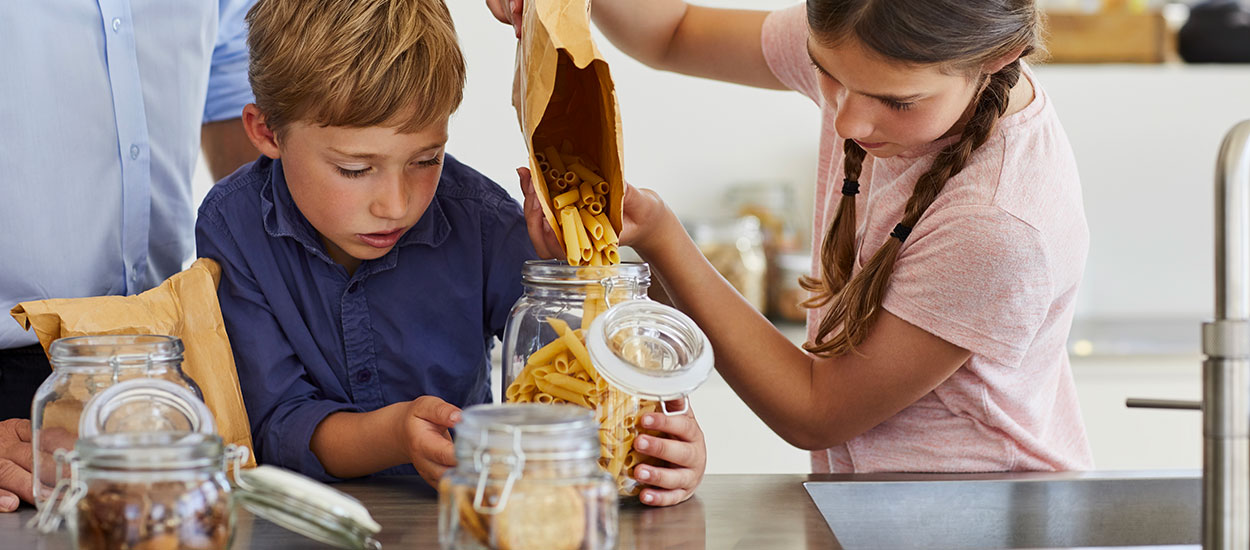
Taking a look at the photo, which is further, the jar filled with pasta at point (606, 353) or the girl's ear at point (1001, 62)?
the girl's ear at point (1001, 62)

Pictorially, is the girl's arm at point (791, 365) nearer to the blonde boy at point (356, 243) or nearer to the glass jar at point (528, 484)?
the blonde boy at point (356, 243)

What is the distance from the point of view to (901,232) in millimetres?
1027

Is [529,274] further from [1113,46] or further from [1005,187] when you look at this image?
[1113,46]

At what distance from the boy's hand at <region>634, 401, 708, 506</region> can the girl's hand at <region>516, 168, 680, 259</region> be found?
18 cm

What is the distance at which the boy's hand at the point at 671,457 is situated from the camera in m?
0.81

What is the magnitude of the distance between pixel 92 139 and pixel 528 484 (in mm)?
746

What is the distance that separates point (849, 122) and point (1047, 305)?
246 millimetres

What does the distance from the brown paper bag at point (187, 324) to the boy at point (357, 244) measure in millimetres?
49

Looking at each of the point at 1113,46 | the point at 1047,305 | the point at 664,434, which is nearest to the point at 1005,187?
the point at 1047,305

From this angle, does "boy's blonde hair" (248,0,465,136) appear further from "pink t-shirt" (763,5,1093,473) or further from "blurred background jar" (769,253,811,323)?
"blurred background jar" (769,253,811,323)

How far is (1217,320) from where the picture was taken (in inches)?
26.0

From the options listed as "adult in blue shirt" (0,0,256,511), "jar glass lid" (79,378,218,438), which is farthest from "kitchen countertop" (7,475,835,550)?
"adult in blue shirt" (0,0,256,511)

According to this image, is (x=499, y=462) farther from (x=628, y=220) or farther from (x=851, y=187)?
(x=851, y=187)

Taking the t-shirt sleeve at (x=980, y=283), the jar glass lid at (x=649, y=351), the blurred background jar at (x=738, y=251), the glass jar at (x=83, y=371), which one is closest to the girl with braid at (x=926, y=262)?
the t-shirt sleeve at (x=980, y=283)
